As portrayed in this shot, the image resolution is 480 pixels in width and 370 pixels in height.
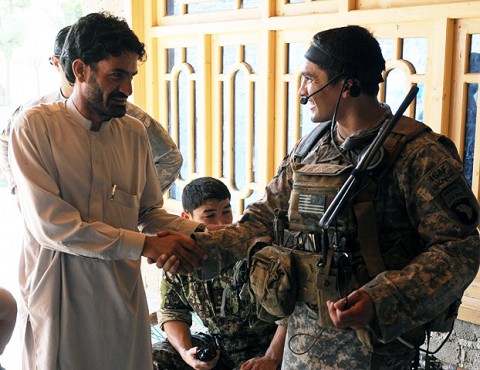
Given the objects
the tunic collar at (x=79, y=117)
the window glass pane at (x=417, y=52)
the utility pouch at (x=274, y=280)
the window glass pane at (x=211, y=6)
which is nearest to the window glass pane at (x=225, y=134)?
the window glass pane at (x=211, y=6)

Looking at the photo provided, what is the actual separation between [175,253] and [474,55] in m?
1.60

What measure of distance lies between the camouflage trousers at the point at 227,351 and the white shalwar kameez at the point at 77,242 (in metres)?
0.60

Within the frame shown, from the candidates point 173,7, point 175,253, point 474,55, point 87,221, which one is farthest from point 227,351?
point 173,7

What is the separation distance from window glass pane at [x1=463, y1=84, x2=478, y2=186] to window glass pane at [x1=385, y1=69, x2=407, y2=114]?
1.03 feet

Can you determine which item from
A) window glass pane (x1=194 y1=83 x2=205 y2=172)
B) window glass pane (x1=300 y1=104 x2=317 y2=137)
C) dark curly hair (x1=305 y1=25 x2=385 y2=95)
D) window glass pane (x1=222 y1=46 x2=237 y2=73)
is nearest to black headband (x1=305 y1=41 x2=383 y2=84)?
dark curly hair (x1=305 y1=25 x2=385 y2=95)

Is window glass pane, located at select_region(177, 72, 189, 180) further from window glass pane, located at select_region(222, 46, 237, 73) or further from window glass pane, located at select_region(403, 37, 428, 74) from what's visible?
window glass pane, located at select_region(403, 37, 428, 74)

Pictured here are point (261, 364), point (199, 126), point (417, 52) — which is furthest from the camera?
point (199, 126)

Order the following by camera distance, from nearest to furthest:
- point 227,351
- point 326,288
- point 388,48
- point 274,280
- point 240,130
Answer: point 326,288 < point 274,280 < point 227,351 < point 388,48 < point 240,130

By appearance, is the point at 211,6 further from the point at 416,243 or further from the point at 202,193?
the point at 416,243

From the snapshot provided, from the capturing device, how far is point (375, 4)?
3232 mm

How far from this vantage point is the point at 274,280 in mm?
1830

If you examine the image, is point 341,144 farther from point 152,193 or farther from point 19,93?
point 19,93

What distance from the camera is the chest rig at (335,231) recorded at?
1.70m

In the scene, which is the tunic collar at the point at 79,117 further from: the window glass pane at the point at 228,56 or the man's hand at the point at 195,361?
the window glass pane at the point at 228,56
